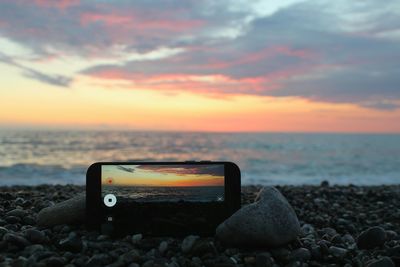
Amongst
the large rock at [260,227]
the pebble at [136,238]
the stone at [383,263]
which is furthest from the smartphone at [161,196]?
the stone at [383,263]

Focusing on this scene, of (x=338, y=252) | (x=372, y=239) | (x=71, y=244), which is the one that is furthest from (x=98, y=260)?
(x=372, y=239)

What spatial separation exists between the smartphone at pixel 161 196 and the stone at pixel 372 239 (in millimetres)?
1662

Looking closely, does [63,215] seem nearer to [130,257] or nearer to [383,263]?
[130,257]

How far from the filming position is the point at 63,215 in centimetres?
489

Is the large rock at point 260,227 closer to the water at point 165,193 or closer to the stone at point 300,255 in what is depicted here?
the stone at point 300,255

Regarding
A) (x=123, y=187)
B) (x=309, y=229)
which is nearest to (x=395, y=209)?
(x=309, y=229)

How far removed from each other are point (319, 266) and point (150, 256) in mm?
1653

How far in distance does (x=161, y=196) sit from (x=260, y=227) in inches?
45.5

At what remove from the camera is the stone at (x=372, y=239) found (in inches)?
190

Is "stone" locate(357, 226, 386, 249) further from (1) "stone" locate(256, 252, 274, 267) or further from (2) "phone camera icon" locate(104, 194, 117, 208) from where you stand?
(2) "phone camera icon" locate(104, 194, 117, 208)

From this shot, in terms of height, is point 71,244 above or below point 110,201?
below

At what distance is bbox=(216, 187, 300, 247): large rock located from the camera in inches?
166

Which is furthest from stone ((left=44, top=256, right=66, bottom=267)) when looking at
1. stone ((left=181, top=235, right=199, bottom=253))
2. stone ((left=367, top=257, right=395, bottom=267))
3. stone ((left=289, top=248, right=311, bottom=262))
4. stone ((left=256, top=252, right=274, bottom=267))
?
stone ((left=367, top=257, right=395, bottom=267))

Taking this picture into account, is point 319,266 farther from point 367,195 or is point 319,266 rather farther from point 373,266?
point 367,195
